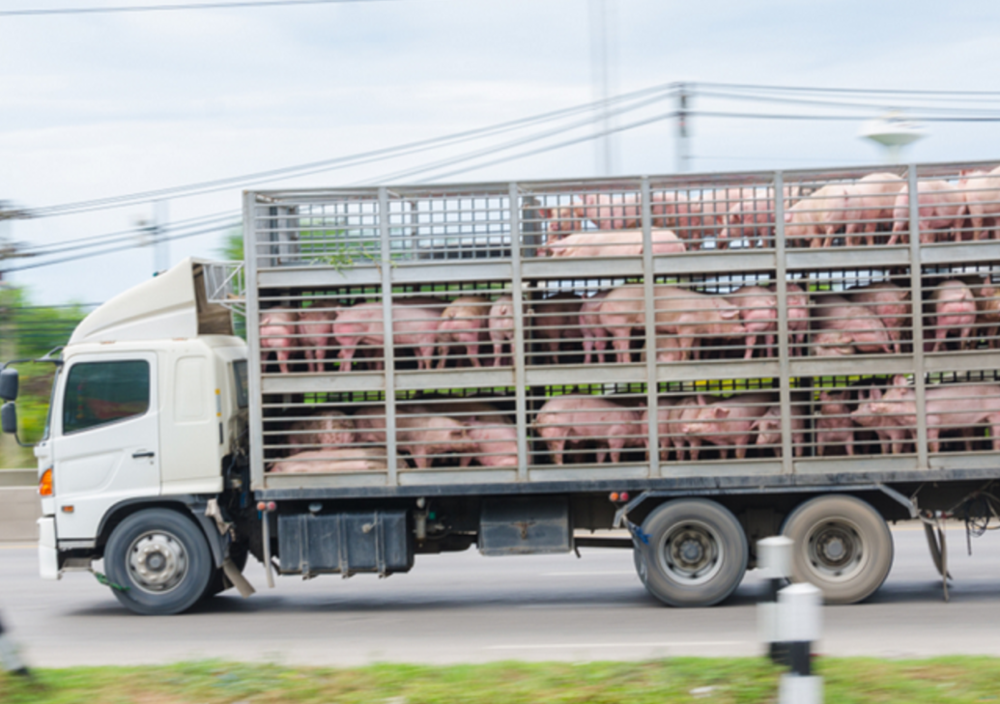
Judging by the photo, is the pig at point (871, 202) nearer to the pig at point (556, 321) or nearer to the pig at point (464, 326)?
the pig at point (556, 321)

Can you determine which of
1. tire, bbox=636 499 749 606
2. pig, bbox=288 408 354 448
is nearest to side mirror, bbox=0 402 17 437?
pig, bbox=288 408 354 448

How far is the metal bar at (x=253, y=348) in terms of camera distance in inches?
335

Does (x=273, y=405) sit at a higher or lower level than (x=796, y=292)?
lower

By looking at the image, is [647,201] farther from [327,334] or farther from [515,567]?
[515,567]

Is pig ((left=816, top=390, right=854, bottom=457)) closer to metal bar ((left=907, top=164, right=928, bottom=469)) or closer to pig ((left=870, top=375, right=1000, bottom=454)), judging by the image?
pig ((left=870, top=375, right=1000, bottom=454))

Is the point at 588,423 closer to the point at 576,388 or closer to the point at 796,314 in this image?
the point at 576,388

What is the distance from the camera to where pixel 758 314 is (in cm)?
830

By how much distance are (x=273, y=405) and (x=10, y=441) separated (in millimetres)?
11458

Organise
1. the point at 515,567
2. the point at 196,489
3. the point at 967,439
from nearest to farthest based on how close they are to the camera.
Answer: the point at 967,439
the point at 196,489
the point at 515,567

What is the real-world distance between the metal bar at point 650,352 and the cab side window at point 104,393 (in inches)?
167

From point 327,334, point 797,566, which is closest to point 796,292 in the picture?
point 797,566

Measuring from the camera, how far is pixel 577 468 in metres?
8.39

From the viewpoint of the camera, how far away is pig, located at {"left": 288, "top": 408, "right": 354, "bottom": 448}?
28.1ft

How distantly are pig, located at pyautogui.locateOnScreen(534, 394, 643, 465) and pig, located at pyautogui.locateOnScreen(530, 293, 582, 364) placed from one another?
42 cm
